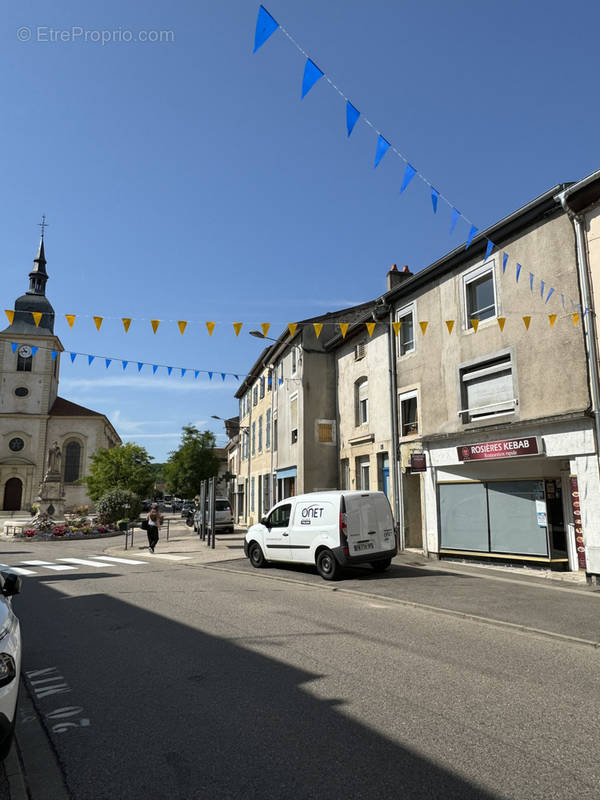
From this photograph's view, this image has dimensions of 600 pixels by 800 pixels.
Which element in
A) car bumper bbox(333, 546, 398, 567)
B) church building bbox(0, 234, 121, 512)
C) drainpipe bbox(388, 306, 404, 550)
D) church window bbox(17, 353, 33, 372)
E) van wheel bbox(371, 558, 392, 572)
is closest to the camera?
car bumper bbox(333, 546, 398, 567)

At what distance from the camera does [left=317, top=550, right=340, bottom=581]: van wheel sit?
38.9ft

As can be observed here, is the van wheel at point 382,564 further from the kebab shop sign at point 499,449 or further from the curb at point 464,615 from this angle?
the kebab shop sign at point 499,449

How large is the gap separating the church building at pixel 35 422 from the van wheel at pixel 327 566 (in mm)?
53240

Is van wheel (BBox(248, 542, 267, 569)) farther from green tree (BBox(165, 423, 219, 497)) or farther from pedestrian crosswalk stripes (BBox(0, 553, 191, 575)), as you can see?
green tree (BBox(165, 423, 219, 497))

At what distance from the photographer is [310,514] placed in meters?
Answer: 12.8

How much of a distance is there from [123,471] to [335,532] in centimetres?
3930

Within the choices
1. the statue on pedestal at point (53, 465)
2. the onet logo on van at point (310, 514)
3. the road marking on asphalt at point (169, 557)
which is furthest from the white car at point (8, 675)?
the statue on pedestal at point (53, 465)

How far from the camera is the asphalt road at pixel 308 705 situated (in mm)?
3355

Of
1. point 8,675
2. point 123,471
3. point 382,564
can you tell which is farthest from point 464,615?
point 123,471

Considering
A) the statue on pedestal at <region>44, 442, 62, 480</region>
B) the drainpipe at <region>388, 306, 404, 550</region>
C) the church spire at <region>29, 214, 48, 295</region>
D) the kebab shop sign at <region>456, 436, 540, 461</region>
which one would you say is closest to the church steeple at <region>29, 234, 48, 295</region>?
the church spire at <region>29, 214, 48, 295</region>

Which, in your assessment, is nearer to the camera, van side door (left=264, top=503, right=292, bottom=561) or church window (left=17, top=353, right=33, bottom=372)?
van side door (left=264, top=503, right=292, bottom=561)

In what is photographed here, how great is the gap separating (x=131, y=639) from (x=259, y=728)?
129 inches

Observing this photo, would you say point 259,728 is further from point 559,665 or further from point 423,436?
point 423,436

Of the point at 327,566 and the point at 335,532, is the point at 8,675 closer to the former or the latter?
the point at 335,532
